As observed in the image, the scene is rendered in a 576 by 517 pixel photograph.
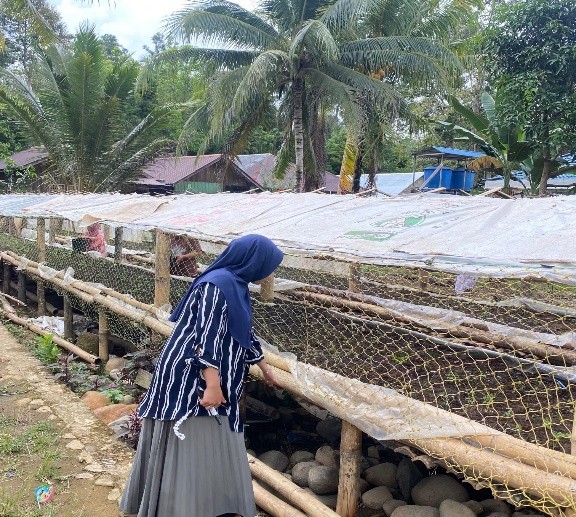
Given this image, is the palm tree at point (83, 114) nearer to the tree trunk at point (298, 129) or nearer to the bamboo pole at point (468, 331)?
the tree trunk at point (298, 129)

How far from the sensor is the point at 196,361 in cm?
238

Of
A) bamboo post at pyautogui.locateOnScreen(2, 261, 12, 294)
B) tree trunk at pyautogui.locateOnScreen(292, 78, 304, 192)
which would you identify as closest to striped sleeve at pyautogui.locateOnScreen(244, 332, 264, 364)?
bamboo post at pyautogui.locateOnScreen(2, 261, 12, 294)

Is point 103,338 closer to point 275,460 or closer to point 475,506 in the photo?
point 275,460

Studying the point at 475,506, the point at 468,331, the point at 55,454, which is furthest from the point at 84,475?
the point at 468,331

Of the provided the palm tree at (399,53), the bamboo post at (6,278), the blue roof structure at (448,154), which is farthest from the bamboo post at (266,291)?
the blue roof structure at (448,154)

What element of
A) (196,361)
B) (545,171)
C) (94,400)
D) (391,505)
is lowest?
(94,400)

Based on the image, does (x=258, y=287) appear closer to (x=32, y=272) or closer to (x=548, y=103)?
(x=32, y=272)

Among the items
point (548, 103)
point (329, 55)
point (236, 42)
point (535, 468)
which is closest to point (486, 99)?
point (548, 103)

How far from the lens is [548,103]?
1000 cm

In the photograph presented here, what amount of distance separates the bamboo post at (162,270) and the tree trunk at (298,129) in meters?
7.35

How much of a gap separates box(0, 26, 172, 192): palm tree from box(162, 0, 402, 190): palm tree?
6.17ft

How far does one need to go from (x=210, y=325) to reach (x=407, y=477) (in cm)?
186

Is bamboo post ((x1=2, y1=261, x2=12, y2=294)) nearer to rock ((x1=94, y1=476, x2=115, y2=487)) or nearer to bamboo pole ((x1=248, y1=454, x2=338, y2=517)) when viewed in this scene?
rock ((x1=94, y1=476, x2=115, y2=487))

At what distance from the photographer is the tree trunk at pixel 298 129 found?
12.3 metres
